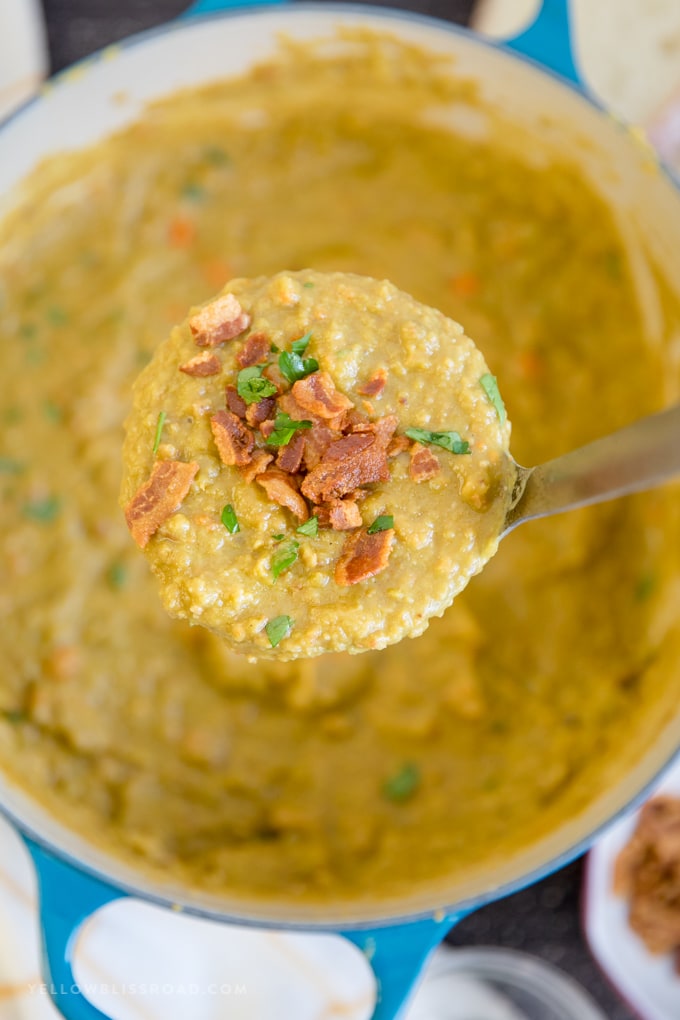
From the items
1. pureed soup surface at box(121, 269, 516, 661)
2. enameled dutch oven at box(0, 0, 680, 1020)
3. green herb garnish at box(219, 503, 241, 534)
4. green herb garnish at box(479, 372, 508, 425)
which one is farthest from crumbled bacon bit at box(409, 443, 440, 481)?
enameled dutch oven at box(0, 0, 680, 1020)

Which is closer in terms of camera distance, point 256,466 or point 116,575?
point 256,466

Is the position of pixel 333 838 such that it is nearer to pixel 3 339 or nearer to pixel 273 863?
pixel 273 863

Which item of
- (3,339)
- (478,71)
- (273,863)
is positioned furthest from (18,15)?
(273,863)

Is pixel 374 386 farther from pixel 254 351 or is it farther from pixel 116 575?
pixel 116 575

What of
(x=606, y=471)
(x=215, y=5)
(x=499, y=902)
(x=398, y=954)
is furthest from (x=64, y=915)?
(x=215, y=5)

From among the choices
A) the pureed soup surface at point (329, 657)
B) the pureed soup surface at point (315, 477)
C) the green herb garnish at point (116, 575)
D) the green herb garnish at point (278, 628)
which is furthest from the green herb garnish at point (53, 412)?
the green herb garnish at point (278, 628)

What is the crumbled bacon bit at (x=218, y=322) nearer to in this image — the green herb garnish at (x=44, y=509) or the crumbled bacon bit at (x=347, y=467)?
the crumbled bacon bit at (x=347, y=467)
